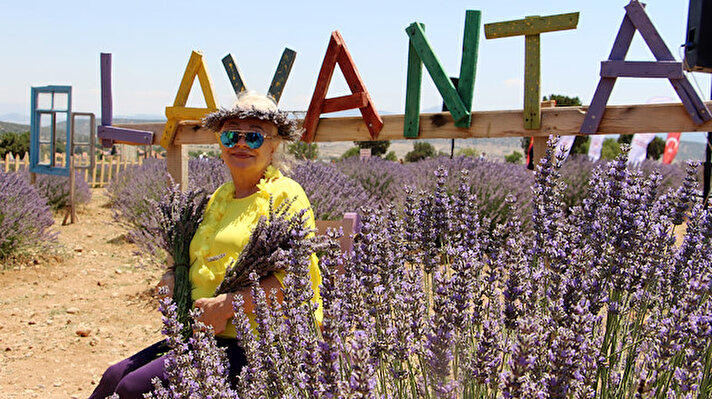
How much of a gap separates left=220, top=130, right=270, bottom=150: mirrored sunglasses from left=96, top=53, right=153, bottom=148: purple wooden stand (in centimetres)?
167

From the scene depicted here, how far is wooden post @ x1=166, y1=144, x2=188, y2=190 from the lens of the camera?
3895mm

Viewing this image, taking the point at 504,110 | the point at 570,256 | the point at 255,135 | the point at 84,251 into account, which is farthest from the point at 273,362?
the point at 84,251

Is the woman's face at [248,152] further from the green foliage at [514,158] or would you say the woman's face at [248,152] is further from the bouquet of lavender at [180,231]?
the green foliage at [514,158]

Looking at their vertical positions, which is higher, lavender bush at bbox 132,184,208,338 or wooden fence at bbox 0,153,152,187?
lavender bush at bbox 132,184,208,338

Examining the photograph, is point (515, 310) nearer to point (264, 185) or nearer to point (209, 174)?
point (264, 185)

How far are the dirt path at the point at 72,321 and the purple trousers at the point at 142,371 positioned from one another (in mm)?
1287

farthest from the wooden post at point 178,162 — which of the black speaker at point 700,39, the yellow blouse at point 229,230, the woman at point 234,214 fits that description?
the black speaker at point 700,39

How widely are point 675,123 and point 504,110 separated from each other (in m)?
0.80

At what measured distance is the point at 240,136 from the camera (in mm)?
2512

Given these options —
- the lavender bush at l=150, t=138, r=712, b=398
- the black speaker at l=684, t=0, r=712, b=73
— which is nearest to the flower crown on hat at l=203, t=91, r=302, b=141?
the lavender bush at l=150, t=138, r=712, b=398

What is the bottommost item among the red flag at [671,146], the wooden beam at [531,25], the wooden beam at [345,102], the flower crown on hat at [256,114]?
the flower crown on hat at [256,114]

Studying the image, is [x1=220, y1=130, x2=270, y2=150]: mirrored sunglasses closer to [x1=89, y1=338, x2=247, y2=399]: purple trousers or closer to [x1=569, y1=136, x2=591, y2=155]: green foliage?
[x1=89, y1=338, x2=247, y2=399]: purple trousers

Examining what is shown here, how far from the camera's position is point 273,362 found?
147 cm

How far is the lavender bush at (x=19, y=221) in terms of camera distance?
5.80 metres
